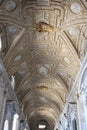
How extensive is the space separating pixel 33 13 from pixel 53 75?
25.6ft

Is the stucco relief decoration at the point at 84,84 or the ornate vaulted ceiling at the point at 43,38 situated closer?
the ornate vaulted ceiling at the point at 43,38

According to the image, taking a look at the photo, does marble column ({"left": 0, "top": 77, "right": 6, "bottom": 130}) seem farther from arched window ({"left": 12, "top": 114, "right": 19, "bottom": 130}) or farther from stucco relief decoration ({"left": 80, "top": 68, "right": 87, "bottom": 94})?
arched window ({"left": 12, "top": 114, "right": 19, "bottom": 130})

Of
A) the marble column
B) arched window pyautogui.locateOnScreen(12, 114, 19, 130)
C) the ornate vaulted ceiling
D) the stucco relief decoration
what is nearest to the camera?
the ornate vaulted ceiling

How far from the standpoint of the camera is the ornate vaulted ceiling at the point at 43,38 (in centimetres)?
1135

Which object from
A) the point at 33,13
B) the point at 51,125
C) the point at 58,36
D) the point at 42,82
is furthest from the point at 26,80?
the point at 51,125

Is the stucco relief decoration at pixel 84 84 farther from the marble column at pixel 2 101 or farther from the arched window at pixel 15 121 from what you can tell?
the arched window at pixel 15 121

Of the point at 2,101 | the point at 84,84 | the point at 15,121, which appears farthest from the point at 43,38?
the point at 15,121

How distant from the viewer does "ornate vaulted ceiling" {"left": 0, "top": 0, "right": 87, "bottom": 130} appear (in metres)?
11.4

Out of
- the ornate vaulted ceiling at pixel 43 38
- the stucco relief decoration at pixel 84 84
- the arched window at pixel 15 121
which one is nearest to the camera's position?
the ornate vaulted ceiling at pixel 43 38

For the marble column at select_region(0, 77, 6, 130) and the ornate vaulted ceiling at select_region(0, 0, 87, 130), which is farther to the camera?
the marble column at select_region(0, 77, 6, 130)

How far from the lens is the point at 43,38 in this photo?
13.8 meters

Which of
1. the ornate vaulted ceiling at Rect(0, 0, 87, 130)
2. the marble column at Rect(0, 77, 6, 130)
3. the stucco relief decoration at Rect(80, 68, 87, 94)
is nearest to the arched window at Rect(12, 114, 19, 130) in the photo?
the ornate vaulted ceiling at Rect(0, 0, 87, 130)

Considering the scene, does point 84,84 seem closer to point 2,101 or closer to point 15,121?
point 2,101

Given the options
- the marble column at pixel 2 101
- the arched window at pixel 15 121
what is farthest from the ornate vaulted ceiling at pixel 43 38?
the arched window at pixel 15 121
